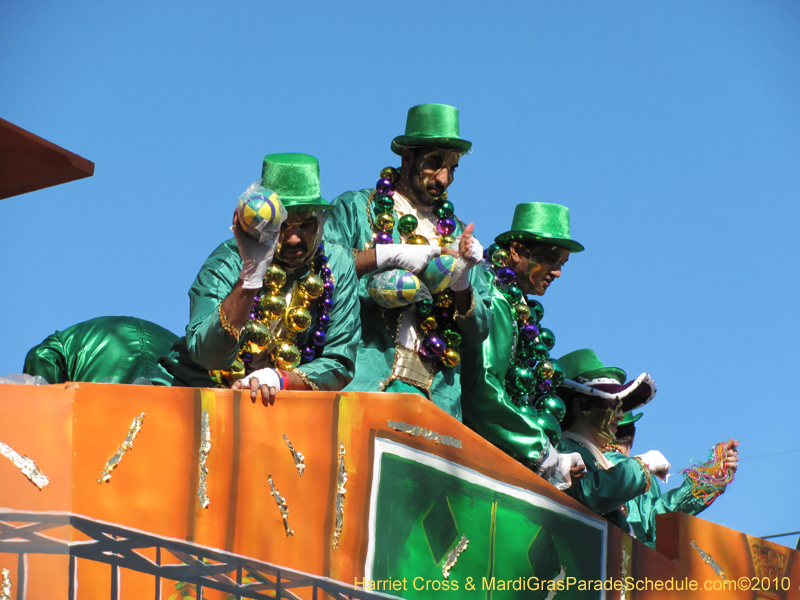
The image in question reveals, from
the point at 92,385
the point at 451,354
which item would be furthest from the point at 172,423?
the point at 451,354

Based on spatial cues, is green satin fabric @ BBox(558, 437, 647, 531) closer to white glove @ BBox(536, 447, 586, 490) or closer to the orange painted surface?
white glove @ BBox(536, 447, 586, 490)

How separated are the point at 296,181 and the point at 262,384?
3.21 ft

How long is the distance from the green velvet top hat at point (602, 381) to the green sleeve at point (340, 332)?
228 centimetres

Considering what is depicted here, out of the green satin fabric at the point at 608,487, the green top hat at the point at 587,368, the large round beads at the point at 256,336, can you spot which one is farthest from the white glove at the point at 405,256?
the green top hat at the point at 587,368

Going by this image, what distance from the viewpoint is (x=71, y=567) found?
436 cm

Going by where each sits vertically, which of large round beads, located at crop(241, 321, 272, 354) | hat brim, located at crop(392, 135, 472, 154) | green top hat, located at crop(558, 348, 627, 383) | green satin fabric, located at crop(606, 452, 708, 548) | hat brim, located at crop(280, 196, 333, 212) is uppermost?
hat brim, located at crop(392, 135, 472, 154)

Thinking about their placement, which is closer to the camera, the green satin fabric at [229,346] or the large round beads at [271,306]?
the green satin fabric at [229,346]

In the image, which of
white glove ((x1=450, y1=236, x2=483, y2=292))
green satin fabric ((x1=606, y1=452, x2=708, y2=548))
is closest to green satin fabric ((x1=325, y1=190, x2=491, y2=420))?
white glove ((x1=450, y1=236, x2=483, y2=292))

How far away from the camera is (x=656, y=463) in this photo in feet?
23.6

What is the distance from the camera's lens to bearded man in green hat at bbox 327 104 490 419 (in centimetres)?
589

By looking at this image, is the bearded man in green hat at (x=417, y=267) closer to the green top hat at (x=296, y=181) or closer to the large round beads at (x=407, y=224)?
the large round beads at (x=407, y=224)

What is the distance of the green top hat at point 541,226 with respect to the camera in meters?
6.91

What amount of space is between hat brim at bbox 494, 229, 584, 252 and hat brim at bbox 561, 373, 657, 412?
0.91m

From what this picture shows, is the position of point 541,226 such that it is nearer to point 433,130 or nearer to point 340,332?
point 433,130
